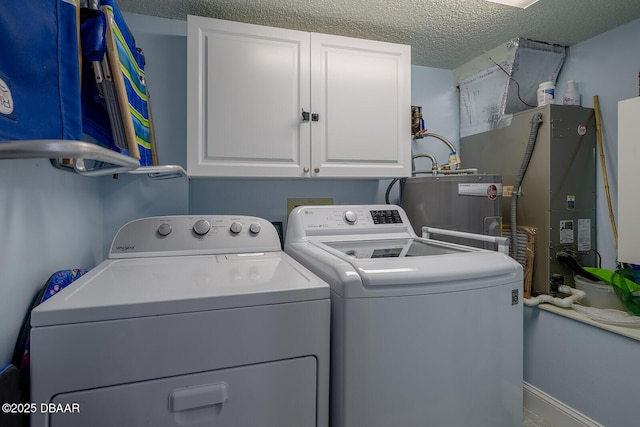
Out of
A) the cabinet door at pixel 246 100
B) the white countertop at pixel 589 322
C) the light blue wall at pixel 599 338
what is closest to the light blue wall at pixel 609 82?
the light blue wall at pixel 599 338

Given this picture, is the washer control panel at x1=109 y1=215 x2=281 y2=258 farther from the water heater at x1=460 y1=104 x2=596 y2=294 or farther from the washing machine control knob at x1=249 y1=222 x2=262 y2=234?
the water heater at x1=460 y1=104 x2=596 y2=294

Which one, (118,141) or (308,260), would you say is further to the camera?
(308,260)

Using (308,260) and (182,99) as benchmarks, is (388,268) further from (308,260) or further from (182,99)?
(182,99)

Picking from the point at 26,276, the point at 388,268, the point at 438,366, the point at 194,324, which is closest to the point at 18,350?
the point at 26,276

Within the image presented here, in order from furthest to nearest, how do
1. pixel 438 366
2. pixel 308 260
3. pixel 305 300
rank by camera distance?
pixel 308 260
pixel 438 366
pixel 305 300

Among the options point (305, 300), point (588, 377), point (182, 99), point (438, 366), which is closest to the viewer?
point (305, 300)

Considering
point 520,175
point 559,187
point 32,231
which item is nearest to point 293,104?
point 32,231

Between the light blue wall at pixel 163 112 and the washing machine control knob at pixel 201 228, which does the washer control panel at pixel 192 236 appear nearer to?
the washing machine control knob at pixel 201 228

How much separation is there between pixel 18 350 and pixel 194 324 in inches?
21.7

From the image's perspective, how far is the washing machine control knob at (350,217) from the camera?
5.68ft

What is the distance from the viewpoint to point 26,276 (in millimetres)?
973

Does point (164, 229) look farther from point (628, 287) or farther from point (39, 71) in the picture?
point (628, 287)

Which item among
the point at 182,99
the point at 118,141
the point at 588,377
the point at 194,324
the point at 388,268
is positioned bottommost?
the point at 588,377

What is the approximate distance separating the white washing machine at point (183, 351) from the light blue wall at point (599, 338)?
4.95 feet
